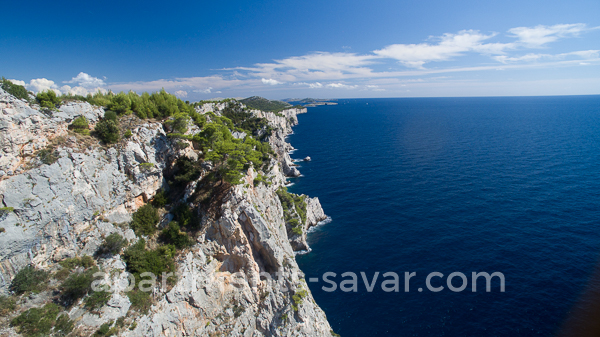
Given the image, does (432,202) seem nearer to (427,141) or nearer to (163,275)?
(163,275)

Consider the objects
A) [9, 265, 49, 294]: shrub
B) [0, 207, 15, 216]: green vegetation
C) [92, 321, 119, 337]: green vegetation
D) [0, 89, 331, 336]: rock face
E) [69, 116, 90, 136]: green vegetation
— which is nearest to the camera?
[0, 207, 15, 216]: green vegetation

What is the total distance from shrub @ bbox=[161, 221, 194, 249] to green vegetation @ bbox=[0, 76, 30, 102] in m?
18.7

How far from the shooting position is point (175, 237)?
2925 cm

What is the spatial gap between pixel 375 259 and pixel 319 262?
1026 centimetres

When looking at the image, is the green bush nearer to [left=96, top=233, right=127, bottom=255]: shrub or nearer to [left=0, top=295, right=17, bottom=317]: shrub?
[left=96, top=233, right=127, bottom=255]: shrub

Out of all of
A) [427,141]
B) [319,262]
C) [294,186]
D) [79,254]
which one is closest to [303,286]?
[319,262]

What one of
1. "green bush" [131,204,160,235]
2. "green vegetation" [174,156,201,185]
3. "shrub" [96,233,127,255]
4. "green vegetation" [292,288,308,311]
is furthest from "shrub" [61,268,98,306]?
"green vegetation" [292,288,308,311]

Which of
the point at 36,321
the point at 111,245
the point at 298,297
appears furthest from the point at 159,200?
the point at 298,297

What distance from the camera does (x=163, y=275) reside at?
1046 inches

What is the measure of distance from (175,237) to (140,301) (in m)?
6.79

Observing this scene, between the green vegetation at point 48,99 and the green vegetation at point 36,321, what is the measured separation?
19.1 m

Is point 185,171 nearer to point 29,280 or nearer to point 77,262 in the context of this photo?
point 77,262

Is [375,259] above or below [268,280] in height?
below

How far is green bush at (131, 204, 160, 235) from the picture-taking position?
1128 inches
